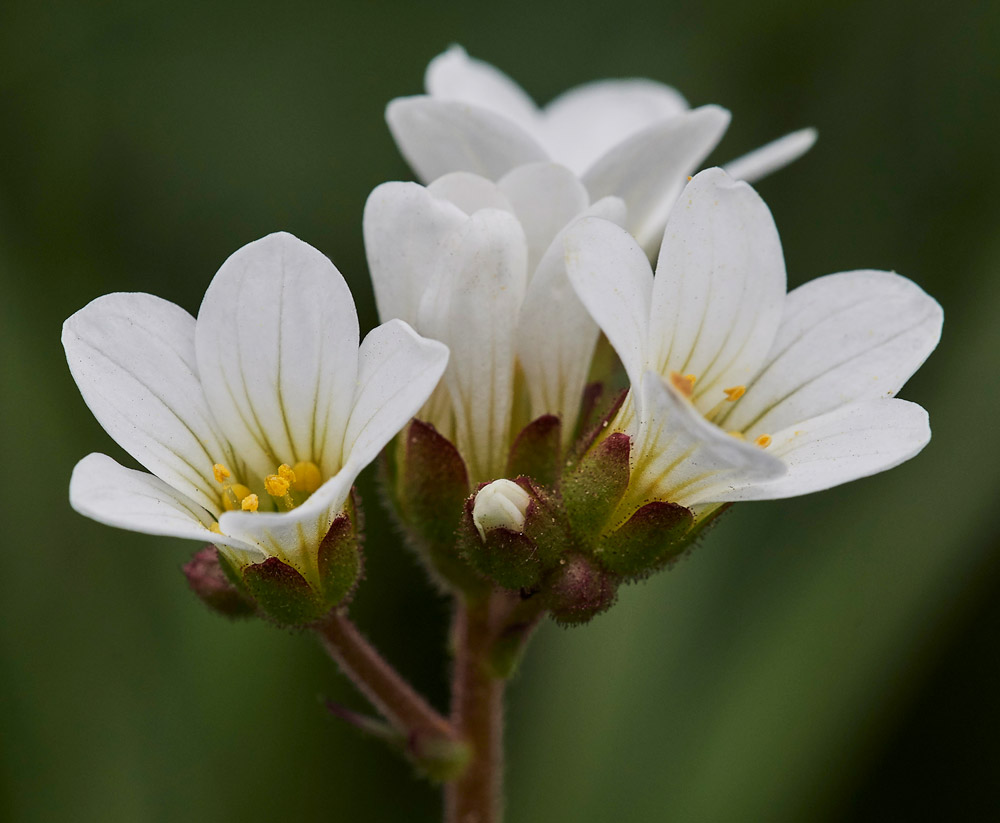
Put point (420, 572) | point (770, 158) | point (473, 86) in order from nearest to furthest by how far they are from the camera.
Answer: point (770, 158), point (473, 86), point (420, 572)

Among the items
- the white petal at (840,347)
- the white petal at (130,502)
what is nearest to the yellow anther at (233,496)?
the white petal at (130,502)

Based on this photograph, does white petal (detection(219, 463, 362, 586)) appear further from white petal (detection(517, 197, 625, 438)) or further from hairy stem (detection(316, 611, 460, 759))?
white petal (detection(517, 197, 625, 438))

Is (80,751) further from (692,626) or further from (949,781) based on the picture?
(949,781)

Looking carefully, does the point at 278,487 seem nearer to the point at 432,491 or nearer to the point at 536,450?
the point at 432,491

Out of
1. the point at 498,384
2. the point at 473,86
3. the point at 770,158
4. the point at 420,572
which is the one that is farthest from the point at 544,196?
the point at 420,572

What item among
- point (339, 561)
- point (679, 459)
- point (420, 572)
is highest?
point (339, 561)

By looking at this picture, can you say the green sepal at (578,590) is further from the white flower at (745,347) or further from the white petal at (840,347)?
the white petal at (840,347)
